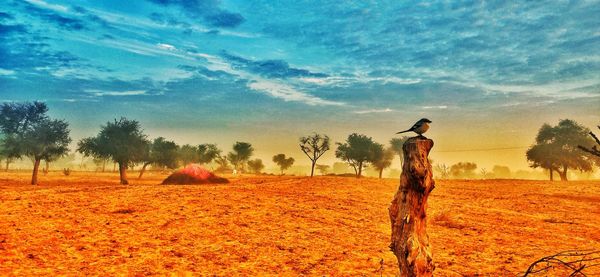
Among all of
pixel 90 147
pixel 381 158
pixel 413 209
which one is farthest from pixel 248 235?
pixel 381 158

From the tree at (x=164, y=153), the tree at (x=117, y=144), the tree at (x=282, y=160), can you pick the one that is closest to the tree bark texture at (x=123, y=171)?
the tree at (x=117, y=144)

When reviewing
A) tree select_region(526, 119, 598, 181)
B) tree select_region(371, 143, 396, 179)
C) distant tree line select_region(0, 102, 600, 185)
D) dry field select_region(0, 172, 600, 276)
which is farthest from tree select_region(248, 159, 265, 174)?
dry field select_region(0, 172, 600, 276)

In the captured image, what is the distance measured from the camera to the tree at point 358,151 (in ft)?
229

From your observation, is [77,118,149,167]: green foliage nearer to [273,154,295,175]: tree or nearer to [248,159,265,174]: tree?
[273,154,295,175]: tree

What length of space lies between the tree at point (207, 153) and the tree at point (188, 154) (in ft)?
4.32

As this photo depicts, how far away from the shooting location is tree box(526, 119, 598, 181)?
59.8 meters

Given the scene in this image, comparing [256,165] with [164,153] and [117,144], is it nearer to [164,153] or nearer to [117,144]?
[164,153]

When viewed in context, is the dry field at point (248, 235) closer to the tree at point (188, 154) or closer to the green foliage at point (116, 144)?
the green foliage at point (116, 144)

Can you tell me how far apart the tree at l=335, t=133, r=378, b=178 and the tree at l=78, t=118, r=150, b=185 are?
1613 inches

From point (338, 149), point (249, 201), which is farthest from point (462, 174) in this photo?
point (249, 201)

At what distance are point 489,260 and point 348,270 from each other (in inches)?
176

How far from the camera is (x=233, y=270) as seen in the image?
871 cm

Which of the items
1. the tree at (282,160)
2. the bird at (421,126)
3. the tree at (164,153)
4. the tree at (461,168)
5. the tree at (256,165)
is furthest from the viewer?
the tree at (461,168)

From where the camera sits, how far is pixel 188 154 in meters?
87.1
